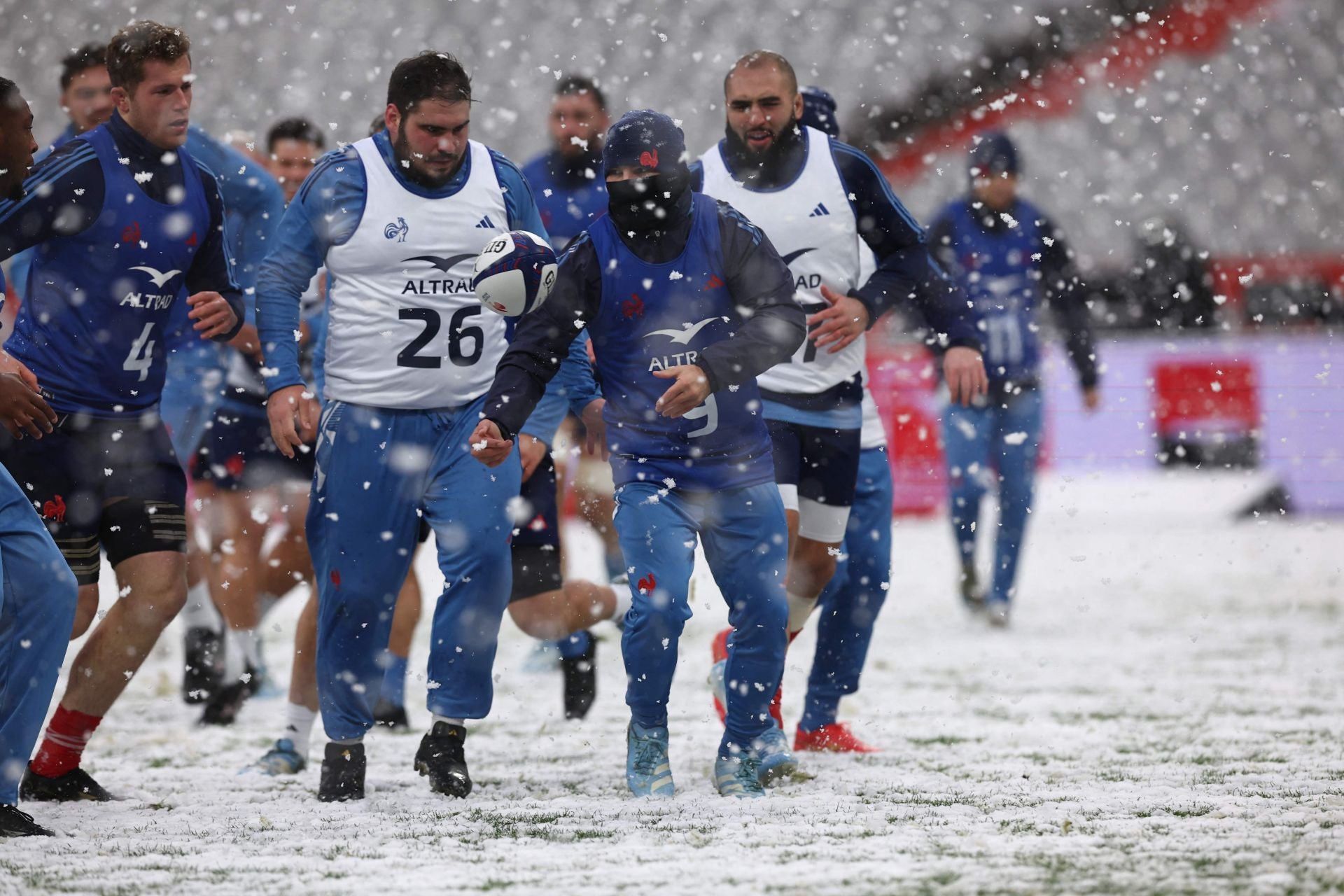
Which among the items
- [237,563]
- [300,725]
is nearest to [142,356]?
[300,725]

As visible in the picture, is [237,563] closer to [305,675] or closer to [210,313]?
[305,675]

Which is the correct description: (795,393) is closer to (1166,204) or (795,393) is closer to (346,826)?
(346,826)

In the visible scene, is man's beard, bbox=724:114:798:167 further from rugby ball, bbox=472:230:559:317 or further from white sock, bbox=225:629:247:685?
white sock, bbox=225:629:247:685

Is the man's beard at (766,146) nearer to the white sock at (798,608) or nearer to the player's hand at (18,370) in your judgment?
the white sock at (798,608)

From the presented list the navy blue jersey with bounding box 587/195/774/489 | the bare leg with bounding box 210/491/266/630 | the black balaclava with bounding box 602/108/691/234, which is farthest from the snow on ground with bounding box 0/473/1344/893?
the black balaclava with bounding box 602/108/691/234

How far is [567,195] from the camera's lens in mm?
6770

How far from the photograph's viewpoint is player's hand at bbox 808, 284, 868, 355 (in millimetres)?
5008

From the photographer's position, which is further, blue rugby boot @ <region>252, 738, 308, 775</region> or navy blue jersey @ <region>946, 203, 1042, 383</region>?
navy blue jersey @ <region>946, 203, 1042, 383</region>

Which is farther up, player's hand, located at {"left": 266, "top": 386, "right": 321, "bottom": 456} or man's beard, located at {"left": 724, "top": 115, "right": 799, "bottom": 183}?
man's beard, located at {"left": 724, "top": 115, "right": 799, "bottom": 183}

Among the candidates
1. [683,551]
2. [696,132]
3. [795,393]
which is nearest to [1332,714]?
[795,393]

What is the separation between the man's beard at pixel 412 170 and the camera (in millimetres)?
4594

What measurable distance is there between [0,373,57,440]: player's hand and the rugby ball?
3.96ft

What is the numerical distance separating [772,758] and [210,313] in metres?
2.16

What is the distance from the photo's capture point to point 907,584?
10.9 m
